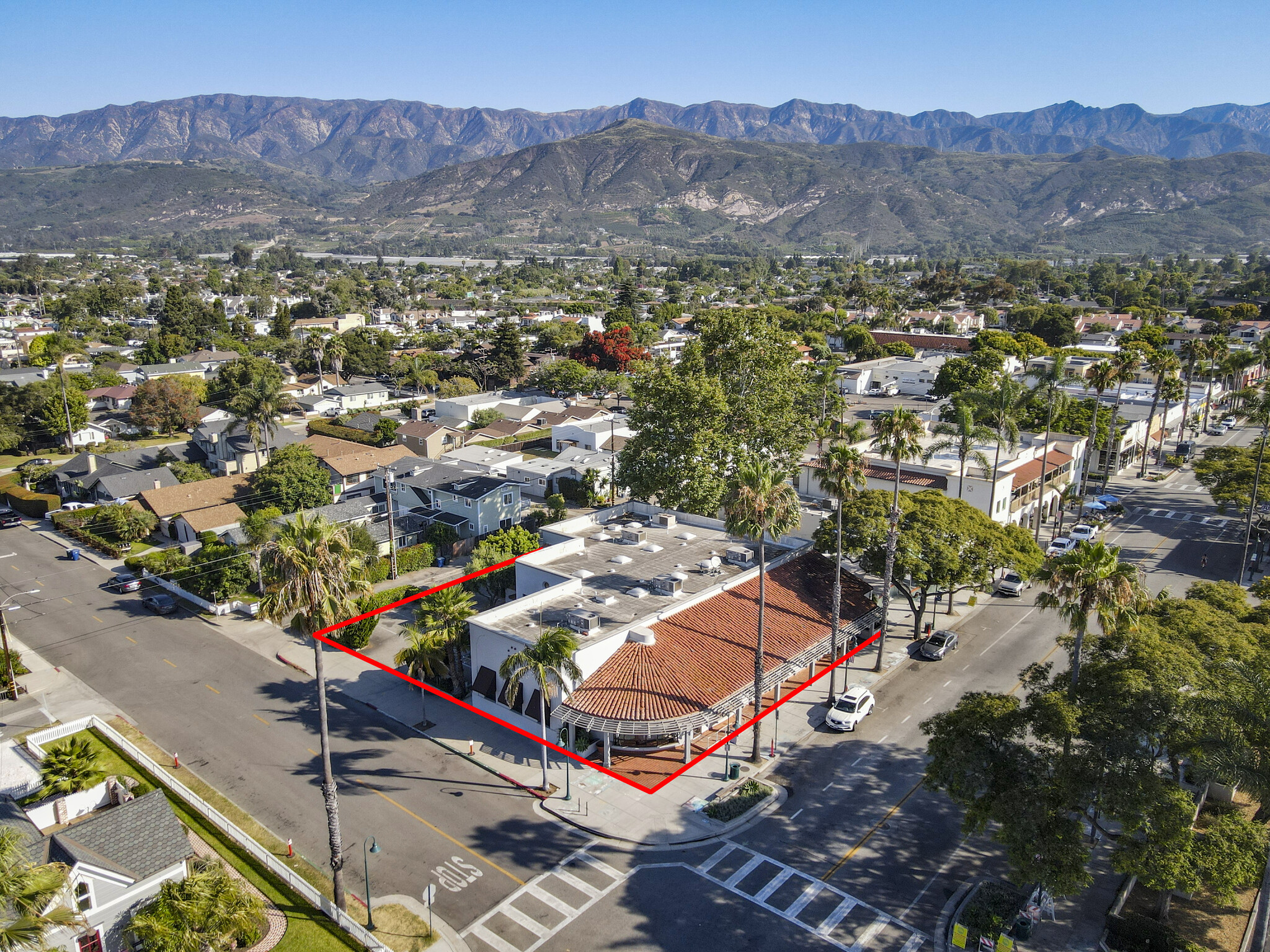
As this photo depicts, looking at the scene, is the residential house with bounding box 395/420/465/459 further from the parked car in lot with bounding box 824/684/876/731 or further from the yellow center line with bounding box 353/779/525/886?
the parked car in lot with bounding box 824/684/876/731

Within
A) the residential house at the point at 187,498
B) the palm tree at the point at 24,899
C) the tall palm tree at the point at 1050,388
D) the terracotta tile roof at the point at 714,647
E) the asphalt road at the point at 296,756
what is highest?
the tall palm tree at the point at 1050,388

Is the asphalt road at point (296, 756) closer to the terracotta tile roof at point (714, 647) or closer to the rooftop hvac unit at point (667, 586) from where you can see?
the terracotta tile roof at point (714, 647)

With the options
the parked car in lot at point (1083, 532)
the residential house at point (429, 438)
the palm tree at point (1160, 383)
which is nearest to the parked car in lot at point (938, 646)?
the parked car in lot at point (1083, 532)

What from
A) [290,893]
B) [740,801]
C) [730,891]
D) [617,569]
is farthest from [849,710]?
[290,893]

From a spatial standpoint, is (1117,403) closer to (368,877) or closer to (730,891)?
(730,891)

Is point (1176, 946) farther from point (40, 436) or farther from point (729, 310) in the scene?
point (40, 436)

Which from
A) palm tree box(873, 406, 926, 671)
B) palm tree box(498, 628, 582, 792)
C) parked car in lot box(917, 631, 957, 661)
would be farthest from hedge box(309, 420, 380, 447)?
parked car in lot box(917, 631, 957, 661)
